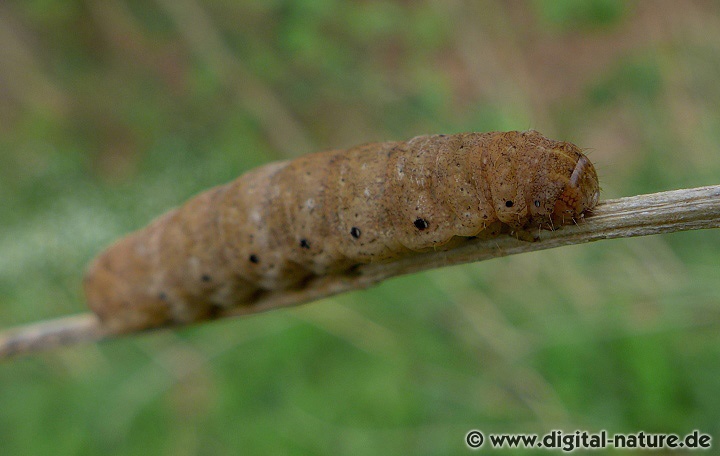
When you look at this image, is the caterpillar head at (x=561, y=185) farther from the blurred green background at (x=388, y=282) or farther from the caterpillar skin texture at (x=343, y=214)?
the blurred green background at (x=388, y=282)

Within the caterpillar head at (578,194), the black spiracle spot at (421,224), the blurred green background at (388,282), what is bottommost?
the blurred green background at (388,282)

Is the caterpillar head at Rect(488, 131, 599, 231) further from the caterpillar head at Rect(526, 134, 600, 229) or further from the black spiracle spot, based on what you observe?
the black spiracle spot

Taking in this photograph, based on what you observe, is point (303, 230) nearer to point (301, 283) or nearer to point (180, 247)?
point (301, 283)

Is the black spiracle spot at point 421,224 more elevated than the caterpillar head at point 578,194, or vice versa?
the caterpillar head at point 578,194

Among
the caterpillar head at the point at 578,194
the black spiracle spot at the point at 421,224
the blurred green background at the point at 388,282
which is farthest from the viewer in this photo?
the blurred green background at the point at 388,282

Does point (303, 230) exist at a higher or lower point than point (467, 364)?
higher

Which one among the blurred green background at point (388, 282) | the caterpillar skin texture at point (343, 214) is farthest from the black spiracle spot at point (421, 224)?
the blurred green background at point (388, 282)

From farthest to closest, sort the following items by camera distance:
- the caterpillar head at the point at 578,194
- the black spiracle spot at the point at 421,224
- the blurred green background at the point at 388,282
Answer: the blurred green background at the point at 388,282 < the black spiracle spot at the point at 421,224 < the caterpillar head at the point at 578,194

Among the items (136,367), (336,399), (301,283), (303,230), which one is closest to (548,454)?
(336,399)
